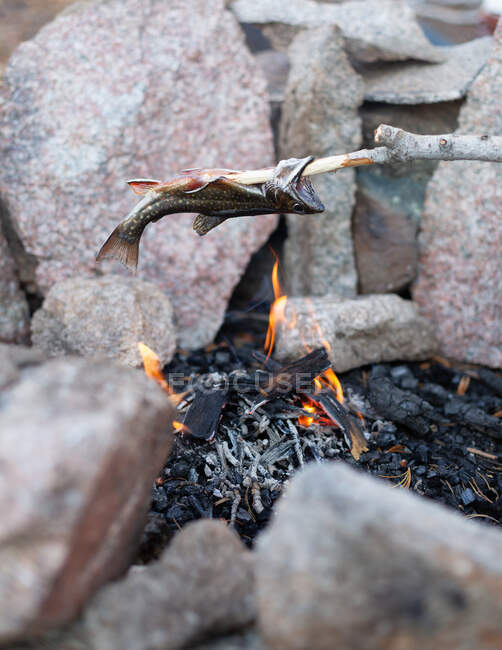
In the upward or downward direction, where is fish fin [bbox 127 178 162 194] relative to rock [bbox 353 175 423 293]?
upward

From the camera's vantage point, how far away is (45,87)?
3457mm

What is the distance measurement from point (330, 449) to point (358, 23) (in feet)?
9.70

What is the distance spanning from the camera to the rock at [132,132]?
342 cm

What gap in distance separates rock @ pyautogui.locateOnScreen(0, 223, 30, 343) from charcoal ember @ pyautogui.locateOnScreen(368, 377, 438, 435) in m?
2.11

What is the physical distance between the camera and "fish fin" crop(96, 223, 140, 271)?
2.34m

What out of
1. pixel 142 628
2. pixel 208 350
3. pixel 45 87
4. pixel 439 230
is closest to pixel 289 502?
pixel 142 628

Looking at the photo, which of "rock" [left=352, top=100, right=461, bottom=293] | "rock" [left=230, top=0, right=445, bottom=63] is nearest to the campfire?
"rock" [left=352, top=100, right=461, bottom=293]

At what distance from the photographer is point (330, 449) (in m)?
2.64

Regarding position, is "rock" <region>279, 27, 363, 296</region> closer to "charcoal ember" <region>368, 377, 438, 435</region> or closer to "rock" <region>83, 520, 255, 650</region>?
"charcoal ember" <region>368, 377, 438, 435</region>

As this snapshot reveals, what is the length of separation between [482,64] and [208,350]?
2.50 meters

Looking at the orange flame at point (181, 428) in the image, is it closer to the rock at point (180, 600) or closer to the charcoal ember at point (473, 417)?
the rock at point (180, 600)

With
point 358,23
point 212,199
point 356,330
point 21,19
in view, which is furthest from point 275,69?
point 212,199

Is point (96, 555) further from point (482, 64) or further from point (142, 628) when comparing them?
point (482, 64)

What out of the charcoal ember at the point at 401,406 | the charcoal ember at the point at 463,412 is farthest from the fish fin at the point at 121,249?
the charcoal ember at the point at 463,412
